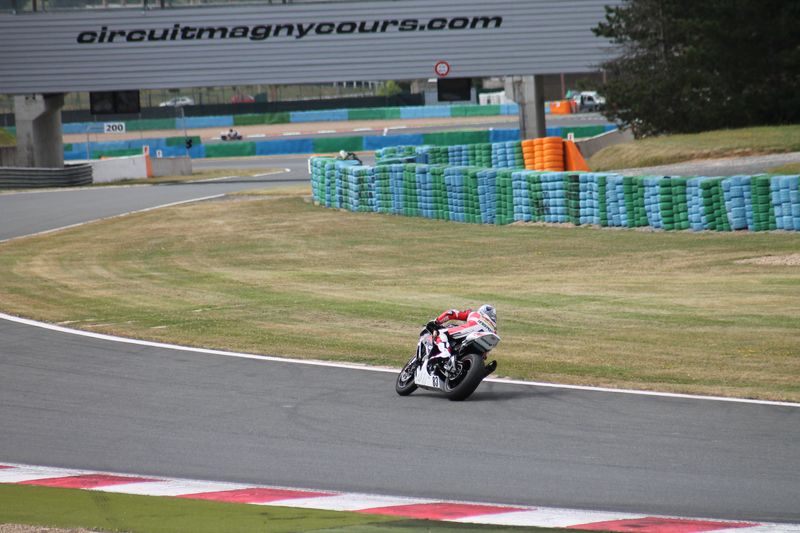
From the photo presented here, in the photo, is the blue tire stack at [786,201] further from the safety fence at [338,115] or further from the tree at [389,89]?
the tree at [389,89]

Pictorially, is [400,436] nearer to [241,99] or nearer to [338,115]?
[338,115]

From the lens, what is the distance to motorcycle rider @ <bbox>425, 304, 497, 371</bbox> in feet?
33.7

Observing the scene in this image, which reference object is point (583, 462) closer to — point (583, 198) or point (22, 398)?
point (22, 398)

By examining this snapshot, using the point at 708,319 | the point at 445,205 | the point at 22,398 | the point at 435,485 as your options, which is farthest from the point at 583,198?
the point at 435,485

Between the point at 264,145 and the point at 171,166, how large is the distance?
588 inches

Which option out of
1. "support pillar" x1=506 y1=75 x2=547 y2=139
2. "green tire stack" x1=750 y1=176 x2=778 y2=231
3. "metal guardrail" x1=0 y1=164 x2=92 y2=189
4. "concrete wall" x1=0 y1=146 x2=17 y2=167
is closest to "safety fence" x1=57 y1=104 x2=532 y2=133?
"concrete wall" x1=0 y1=146 x2=17 y2=167

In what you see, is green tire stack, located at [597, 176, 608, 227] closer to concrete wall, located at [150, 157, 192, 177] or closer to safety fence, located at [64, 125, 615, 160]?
concrete wall, located at [150, 157, 192, 177]

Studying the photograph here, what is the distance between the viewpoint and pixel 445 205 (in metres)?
29.1

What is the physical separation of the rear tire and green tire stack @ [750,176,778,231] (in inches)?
534

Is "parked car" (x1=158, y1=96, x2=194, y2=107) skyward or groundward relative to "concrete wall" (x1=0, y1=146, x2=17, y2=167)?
skyward

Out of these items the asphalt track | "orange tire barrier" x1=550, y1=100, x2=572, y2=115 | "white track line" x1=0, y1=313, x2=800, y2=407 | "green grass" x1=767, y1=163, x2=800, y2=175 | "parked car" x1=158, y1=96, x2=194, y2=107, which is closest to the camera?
the asphalt track

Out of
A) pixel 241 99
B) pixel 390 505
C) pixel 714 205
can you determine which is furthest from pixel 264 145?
pixel 390 505

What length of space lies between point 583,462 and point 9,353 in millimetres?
7434

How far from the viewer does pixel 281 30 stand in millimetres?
46469
